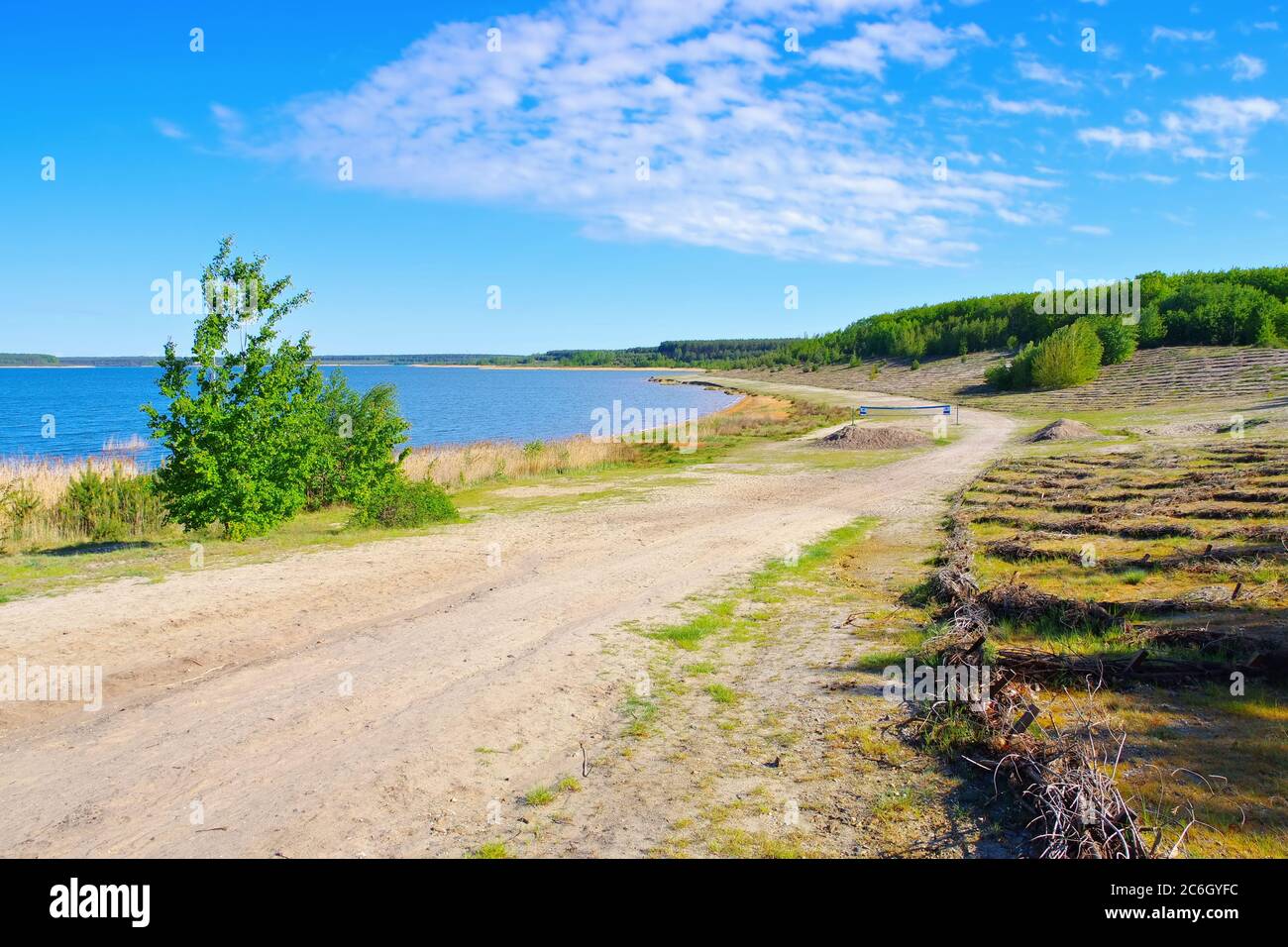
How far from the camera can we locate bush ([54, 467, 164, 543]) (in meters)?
18.6

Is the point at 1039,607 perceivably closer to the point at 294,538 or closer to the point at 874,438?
the point at 294,538

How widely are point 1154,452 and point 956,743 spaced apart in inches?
1047

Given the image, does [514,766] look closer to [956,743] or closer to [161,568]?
[956,743]

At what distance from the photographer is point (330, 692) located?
8.28 metres

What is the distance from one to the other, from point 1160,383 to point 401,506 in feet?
206

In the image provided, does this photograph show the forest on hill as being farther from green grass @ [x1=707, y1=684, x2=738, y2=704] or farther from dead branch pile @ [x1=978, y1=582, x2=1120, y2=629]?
green grass @ [x1=707, y1=684, x2=738, y2=704]

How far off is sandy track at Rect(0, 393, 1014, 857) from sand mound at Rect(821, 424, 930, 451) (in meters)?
22.9

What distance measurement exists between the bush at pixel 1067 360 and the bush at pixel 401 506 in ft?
203

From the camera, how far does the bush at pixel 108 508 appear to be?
61.2 ft

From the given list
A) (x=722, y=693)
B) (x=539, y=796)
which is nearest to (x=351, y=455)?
(x=722, y=693)

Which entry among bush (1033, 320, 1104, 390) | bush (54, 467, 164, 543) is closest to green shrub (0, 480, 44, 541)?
bush (54, 467, 164, 543)

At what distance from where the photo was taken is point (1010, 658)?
8.54m

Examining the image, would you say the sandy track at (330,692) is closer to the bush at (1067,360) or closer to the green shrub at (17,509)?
the green shrub at (17,509)

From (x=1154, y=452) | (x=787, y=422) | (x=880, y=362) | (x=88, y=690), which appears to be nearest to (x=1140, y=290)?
(x=880, y=362)
